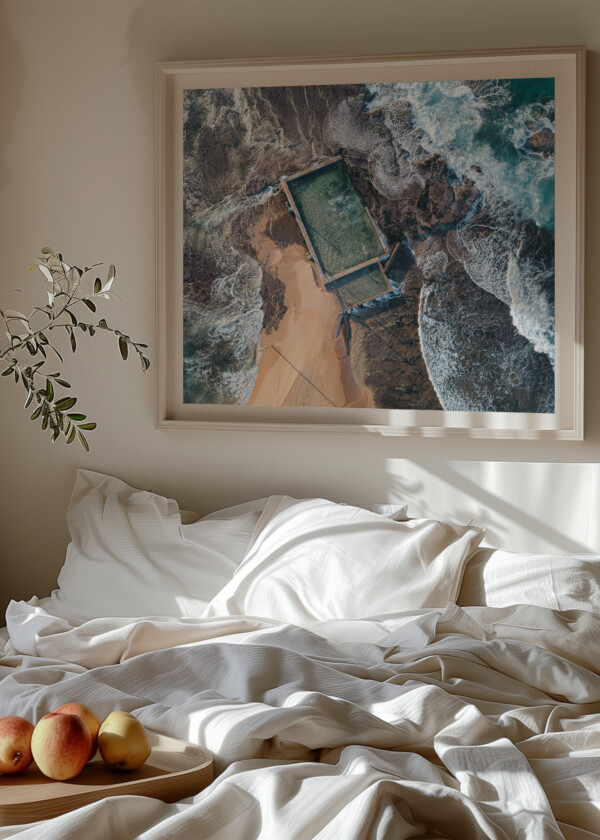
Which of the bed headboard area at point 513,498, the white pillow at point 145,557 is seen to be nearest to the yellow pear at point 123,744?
the white pillow at point 145,557

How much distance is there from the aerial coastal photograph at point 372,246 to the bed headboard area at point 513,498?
20cm

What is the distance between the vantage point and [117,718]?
1.27m

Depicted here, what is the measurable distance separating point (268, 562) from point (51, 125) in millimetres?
1708

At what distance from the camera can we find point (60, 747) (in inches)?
47.5

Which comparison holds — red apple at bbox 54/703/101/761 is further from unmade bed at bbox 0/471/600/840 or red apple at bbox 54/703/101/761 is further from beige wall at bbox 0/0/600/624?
beige wall at bbox 0/0/600/624

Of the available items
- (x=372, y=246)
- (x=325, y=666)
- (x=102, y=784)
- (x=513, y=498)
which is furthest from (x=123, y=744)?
(x=372, y=246)

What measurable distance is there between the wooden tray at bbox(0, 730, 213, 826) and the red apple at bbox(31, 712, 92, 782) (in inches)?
0.8

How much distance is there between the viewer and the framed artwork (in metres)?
2.66

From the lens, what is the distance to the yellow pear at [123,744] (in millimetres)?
1243

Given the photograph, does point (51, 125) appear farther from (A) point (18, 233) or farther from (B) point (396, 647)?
(B) point (396, 647)

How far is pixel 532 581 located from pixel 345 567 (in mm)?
504

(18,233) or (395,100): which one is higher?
(395,100)

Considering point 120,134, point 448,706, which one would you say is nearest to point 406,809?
point 448,706

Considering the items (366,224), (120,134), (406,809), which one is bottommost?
(406,809)
